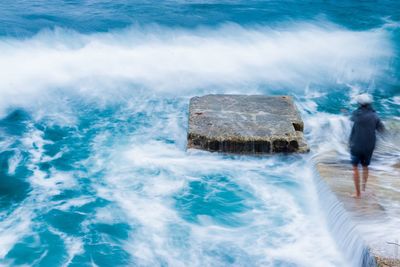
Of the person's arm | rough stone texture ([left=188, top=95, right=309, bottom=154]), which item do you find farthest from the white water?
the person's arm

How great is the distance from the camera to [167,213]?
6.58 metres

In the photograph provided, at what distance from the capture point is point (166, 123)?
9242 millimetres

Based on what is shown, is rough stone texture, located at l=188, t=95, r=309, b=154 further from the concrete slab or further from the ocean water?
the concrete slab

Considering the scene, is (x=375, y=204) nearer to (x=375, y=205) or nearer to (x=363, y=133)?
(x=375, y=205)

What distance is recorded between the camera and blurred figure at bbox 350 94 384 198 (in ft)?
19.5

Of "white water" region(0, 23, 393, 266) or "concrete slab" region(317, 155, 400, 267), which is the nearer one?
"concrete slab" region(317, 155, 400, 267)

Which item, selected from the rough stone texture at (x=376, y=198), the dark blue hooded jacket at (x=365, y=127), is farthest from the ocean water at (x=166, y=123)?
the dark blue hooded jacket at (x=365, y=127)

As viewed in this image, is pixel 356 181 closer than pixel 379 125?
No

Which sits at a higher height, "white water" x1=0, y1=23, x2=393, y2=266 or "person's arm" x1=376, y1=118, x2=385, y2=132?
"person's arm" x1=376, y1=118, x2=385, y2=132

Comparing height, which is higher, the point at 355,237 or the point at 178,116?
the point at 355,237

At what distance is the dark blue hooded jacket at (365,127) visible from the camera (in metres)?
5.93

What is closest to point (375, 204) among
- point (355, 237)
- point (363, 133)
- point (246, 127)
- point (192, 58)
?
point (355, 237)

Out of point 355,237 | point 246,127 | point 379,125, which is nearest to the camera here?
point 355,237

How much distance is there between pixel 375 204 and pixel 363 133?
0.86 meters
